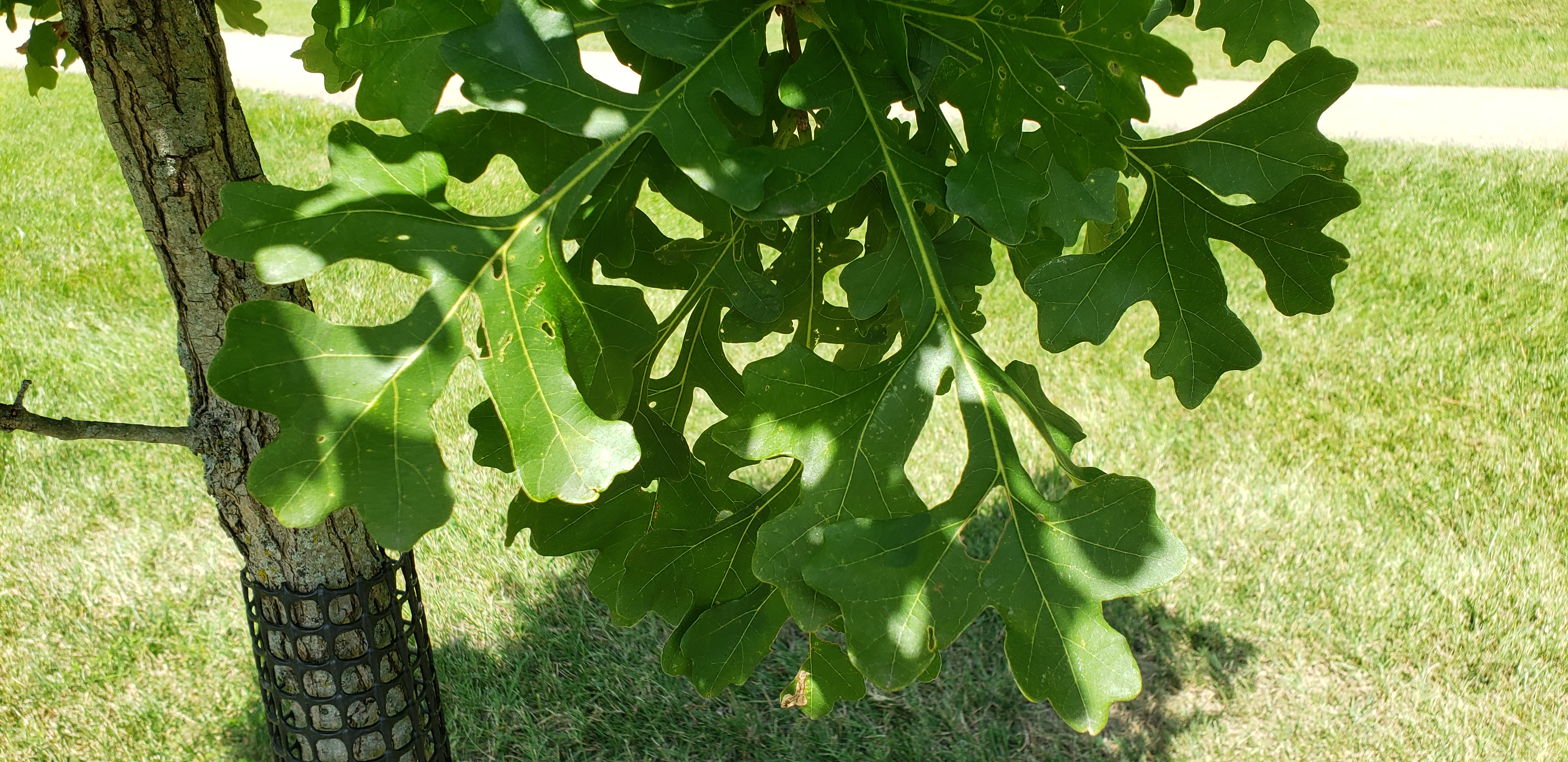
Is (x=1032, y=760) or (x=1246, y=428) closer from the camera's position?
(x=1032, y=760)

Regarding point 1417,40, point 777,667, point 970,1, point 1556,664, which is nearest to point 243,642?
point 777,667

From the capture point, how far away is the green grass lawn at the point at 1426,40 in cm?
939

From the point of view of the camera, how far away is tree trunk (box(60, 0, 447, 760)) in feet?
5.24

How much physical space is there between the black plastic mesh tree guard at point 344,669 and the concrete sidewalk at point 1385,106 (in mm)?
5732

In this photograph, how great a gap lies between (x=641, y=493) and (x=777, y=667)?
6.36 feet

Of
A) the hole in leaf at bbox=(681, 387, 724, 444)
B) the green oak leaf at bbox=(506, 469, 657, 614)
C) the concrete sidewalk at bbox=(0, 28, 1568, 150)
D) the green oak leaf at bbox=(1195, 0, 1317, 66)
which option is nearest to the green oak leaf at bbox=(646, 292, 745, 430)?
the green oak leaf at bbox=(506, 469, 657, 614)

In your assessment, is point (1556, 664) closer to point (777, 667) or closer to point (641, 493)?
point (777, 667)

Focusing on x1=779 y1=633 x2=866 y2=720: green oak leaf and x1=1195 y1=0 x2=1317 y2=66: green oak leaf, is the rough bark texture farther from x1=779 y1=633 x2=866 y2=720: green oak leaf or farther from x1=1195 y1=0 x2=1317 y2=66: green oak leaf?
x1=1195 y1=0 x2=1317 y2=66: green oak leaf

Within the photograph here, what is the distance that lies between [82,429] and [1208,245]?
66.7 inches

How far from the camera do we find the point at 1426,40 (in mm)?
10656

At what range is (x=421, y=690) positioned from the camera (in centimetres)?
239

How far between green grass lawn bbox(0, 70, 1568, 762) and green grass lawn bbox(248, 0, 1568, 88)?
191 inches

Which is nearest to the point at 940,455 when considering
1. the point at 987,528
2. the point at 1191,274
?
the point at 987,528

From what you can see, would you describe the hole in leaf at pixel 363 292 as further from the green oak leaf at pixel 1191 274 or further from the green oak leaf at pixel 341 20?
the green oak leaf at pixel 1191 274
